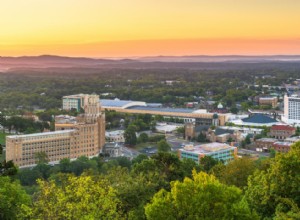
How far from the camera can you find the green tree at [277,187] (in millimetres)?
9773

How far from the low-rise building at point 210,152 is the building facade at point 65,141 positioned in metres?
6.28

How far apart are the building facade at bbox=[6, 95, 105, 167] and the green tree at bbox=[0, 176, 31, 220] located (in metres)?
18.3

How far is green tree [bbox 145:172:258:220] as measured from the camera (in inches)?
323

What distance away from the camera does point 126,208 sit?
11.1 m

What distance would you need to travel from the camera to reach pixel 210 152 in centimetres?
2697

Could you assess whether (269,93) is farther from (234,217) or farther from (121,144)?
(234,217)

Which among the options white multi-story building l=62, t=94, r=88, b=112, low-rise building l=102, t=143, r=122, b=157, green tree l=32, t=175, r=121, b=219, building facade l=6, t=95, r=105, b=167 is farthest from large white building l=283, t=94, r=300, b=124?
green tree l=32, t=175, r=121, b=219

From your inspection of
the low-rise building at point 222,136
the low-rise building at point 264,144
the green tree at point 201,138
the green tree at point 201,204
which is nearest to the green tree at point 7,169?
the green tree at point 201,204

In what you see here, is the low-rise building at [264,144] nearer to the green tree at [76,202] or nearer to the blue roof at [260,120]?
the blue roof at [260,120]

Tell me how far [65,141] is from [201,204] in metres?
22.8

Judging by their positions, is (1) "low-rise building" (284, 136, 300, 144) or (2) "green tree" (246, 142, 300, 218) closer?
(2) "green tree" (246, 142, 300, 218)

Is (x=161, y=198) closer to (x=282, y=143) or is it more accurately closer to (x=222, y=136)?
(x=282, y=143)

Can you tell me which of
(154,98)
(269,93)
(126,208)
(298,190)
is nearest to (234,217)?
(298,190)

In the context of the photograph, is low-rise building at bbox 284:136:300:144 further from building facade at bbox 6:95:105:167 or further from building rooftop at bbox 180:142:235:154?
building facade at bbox 6:95:105:167
